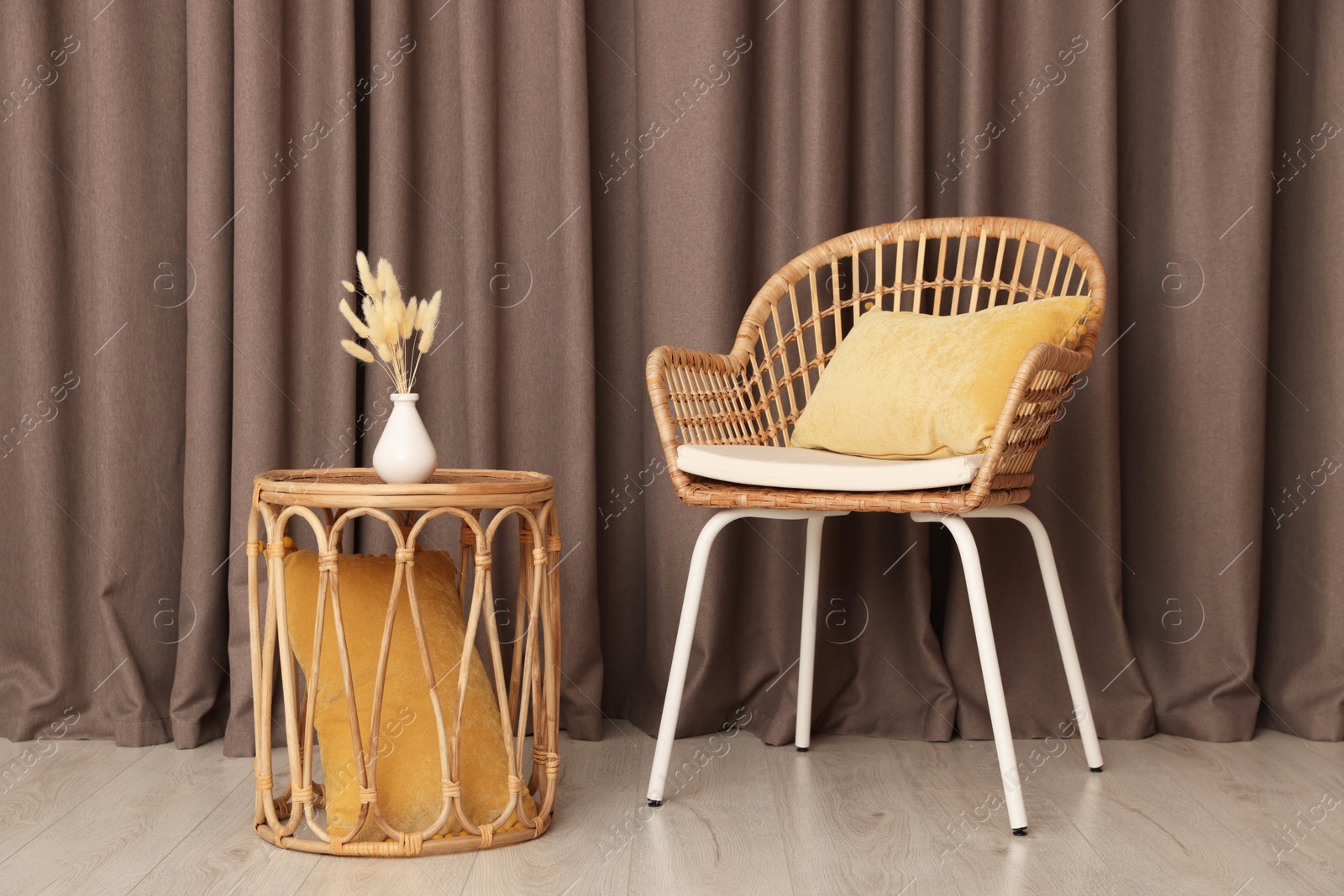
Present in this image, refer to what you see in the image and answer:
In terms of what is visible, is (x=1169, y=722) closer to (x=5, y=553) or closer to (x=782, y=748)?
(x=782, y=748)

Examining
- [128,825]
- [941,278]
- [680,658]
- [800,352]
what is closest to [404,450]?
[680,658]

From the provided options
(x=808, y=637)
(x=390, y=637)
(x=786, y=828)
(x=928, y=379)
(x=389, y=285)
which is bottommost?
(x=786, y=828)

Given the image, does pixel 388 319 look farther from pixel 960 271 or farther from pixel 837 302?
pixel 960 271

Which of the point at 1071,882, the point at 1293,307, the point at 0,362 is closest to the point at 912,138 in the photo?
the point at 1293,307

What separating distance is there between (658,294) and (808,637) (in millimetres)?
676

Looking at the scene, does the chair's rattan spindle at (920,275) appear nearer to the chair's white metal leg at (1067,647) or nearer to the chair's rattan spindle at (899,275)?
the chair's rattan spindle at (899,275)

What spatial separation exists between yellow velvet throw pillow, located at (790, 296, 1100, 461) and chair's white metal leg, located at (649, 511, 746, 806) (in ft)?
0.93

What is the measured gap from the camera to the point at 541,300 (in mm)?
2094

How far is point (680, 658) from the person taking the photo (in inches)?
63.2

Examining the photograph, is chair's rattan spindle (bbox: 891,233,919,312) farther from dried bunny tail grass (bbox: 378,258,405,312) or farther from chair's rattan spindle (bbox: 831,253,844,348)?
dried bunny tail grass (bbox: 378,258,405,312)

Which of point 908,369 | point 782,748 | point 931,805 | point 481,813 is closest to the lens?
point 481,813

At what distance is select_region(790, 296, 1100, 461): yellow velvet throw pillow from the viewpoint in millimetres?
1649

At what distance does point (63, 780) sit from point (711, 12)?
65.7 inches

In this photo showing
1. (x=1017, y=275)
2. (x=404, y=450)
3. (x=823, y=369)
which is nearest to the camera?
(x=404, y=450)
